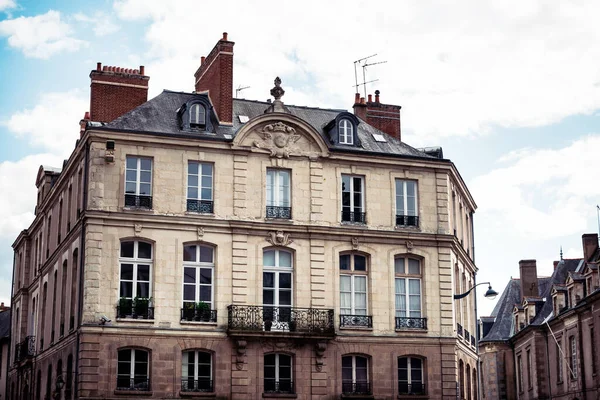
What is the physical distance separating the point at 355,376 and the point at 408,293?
3.31 meters

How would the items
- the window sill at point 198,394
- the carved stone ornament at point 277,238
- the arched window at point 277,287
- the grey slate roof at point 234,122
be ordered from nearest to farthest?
the window sill at point 198,394, the arched window at point 277,287, the grey slate roof at point 234,122, the carved stone ornament at point 277,238

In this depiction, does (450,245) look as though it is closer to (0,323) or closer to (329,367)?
(329,367)

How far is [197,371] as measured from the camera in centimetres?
3023

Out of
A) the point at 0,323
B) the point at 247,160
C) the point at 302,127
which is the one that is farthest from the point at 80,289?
the point at 0,323

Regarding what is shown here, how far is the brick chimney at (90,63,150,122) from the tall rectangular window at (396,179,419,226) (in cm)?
909

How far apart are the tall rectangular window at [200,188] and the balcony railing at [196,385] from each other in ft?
16.9

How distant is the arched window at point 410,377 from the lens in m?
32.3

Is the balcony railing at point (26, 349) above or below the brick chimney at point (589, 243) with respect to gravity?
below

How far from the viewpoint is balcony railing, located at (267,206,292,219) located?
1264 inches

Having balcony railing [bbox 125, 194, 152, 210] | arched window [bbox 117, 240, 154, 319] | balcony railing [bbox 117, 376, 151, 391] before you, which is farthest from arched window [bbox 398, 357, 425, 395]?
balcony railing [bbox 125, 194, 152, 210]

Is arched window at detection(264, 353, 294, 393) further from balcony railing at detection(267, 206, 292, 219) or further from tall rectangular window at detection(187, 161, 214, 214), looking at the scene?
tall rectangular window at detection(187, 161, 214, 214)

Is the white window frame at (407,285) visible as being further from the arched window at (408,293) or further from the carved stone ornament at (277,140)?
the carved stone ornament at (277,140)

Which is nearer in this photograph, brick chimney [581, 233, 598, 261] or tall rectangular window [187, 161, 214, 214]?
tall rectangular window [187, 161, 214, 214]

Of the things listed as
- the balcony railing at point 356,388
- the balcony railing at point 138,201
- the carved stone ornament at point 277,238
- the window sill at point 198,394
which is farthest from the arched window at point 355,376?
the balcony railing at point 138,201
